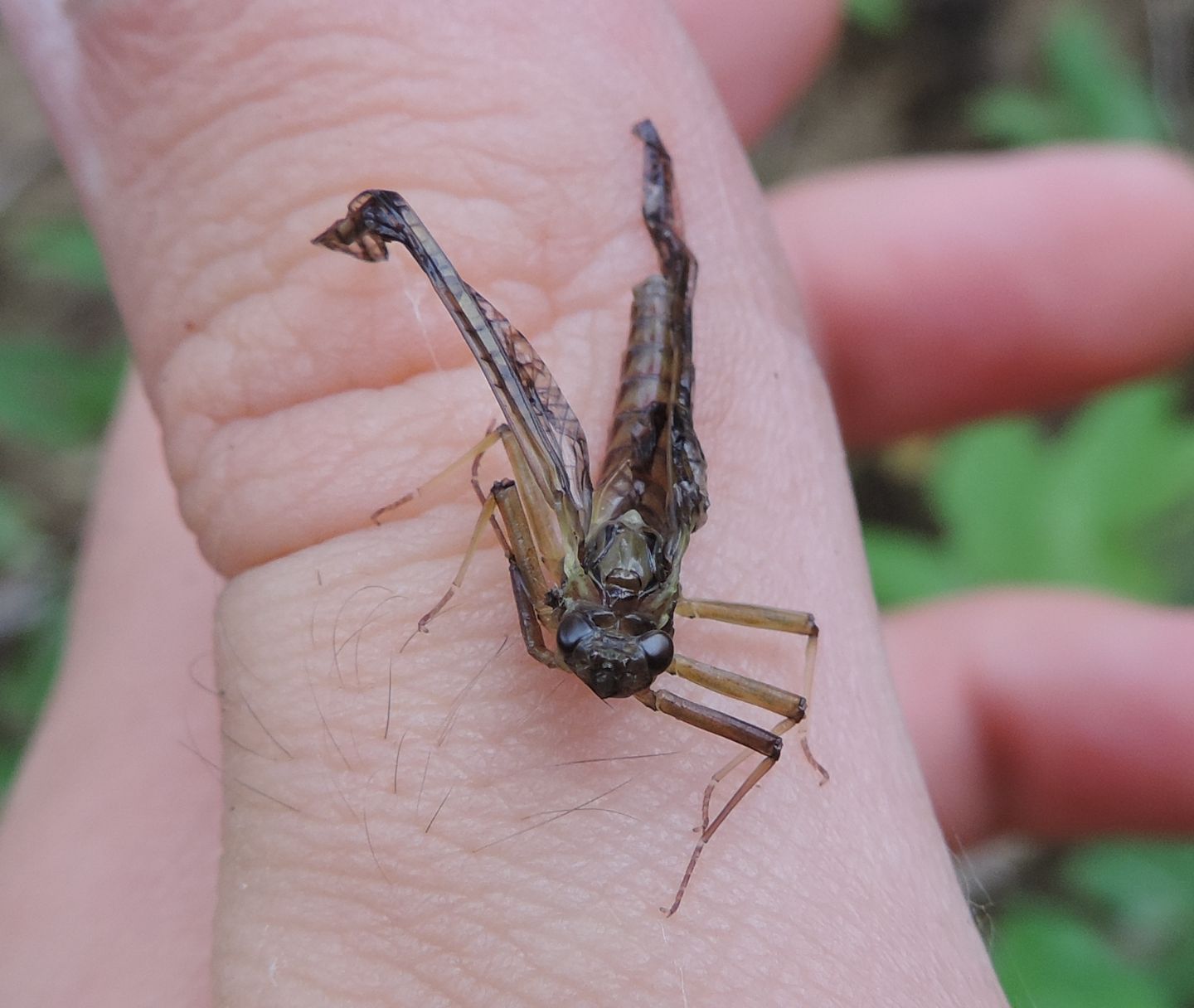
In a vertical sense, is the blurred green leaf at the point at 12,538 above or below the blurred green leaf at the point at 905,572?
above

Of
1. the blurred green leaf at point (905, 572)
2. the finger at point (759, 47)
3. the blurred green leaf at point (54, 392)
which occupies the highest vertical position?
the finger at point (759, 47)

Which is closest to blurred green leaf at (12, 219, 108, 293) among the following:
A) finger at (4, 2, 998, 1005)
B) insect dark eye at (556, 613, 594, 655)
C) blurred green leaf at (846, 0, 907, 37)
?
finger at (4, 2, 998, 1005)

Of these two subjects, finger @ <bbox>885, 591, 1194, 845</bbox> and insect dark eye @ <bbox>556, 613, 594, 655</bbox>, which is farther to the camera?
finger @ <bbox>885, 591, 1194, 845</bbox>

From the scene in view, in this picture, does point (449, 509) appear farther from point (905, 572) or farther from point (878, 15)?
point (878, 15)

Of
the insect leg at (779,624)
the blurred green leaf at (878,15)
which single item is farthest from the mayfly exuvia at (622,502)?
the blurred green leaf at (878,15)

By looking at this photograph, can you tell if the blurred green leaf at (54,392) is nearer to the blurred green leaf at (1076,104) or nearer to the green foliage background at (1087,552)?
the green foliage background at (1087,552)

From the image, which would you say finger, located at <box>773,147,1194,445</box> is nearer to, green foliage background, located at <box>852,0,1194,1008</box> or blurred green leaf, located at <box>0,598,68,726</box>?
green foliage background, located at <box>852,0,1194,1008</box>

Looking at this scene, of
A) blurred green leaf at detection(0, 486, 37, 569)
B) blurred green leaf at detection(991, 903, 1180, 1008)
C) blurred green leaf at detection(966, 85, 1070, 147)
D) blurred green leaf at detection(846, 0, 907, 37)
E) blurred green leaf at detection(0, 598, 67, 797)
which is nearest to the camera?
blurred green leaf at detection(991, 903, 1180, 1008)
